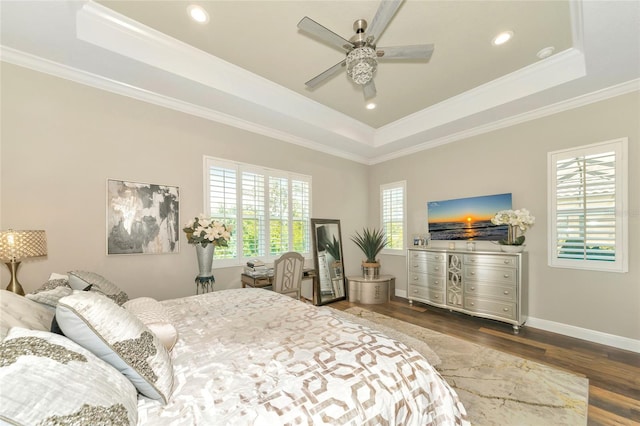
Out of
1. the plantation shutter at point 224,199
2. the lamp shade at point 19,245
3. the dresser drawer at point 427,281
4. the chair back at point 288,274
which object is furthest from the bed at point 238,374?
the dresser drawer at point 427,281

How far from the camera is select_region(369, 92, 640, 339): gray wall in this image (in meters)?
2.82

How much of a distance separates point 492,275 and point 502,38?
2772 mm

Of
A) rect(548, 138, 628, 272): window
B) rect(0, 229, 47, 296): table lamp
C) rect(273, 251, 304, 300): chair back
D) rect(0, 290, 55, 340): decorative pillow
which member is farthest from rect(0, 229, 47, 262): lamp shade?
rect(548, 138, 628, 272): window

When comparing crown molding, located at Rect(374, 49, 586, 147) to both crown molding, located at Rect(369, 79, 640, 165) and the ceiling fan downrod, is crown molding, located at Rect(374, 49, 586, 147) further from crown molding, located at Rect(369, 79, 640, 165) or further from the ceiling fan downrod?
the ceiling fan downrod

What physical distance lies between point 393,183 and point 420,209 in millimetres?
786

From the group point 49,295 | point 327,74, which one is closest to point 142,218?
point 49,295

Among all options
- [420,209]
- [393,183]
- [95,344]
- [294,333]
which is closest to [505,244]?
[420,209]

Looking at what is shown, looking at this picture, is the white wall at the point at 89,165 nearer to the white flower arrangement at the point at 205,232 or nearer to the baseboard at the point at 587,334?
the white flower arrangement at the point at 205,232

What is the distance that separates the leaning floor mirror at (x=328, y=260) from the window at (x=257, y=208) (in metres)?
0.21

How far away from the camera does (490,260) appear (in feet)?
11.5

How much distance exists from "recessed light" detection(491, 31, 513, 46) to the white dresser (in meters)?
2.43

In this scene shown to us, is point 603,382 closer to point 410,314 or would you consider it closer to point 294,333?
point 410,314

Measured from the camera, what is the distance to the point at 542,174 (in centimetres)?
342

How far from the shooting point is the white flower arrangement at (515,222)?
3377 millimetres
